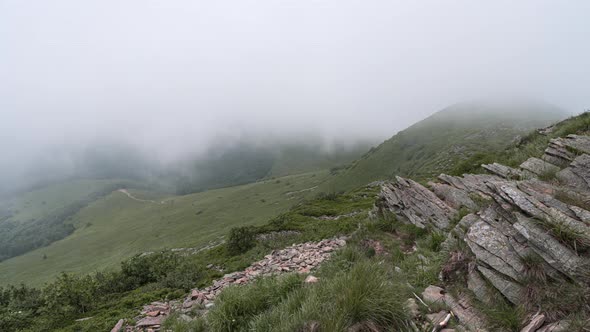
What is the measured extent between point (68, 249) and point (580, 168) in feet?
639

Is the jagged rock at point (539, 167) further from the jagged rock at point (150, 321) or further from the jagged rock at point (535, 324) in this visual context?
the jagged rock at point (150, 321)

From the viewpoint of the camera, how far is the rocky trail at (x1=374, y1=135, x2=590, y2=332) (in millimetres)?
5008

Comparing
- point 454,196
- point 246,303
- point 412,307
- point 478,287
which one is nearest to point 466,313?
point 478,287

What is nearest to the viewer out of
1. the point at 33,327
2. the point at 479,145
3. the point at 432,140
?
the point at 33,327

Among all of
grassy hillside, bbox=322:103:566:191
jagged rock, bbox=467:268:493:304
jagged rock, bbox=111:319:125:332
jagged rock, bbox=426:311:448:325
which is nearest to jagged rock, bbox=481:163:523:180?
jagged rock, bbox=467:268:493:304

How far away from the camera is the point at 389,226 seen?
15273mm

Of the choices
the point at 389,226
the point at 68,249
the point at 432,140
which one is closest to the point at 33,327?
the point at 389,226

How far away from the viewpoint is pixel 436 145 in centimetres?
11988

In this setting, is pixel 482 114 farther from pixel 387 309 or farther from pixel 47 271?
pixel 47 271

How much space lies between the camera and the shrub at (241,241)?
93.4 feet

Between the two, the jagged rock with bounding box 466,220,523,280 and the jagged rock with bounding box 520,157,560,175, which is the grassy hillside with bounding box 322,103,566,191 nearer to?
the jagged rock with bounding box 520,157,560,175

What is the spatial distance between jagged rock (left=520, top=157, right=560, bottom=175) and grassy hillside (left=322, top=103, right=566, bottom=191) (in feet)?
261

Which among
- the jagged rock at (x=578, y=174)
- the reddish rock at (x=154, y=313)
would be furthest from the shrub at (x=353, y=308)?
the reddish rock at (x=154, y=313)

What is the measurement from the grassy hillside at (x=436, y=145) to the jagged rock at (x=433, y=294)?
3345 inches
